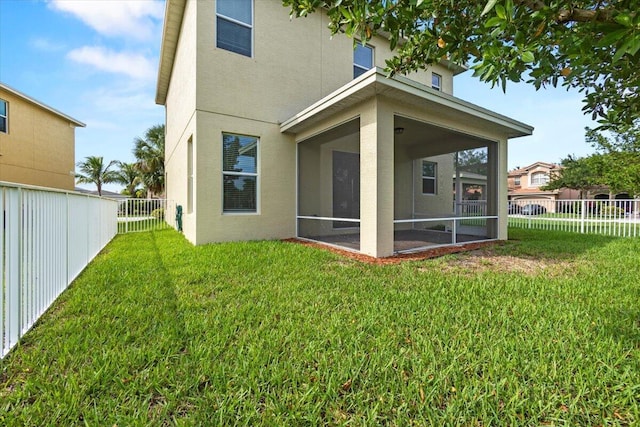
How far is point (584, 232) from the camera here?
10.3 metres

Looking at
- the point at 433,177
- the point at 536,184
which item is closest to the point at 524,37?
the point at 433,177

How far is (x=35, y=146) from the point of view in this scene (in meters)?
15.2

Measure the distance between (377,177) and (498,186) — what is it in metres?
4.65

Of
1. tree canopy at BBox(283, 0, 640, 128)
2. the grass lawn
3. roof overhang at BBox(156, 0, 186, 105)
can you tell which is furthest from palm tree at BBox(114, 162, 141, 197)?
tree canopy at BBox(283, 0, 640, 128)

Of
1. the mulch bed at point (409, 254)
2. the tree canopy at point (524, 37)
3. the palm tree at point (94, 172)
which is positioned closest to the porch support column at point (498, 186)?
the mulch bed at point (409, 254)

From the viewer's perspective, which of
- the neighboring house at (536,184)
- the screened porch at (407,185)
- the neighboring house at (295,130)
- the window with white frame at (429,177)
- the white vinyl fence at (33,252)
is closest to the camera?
the white vinyl fence at (33,252)

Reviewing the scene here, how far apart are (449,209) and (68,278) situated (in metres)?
12.3

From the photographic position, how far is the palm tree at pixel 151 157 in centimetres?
2436

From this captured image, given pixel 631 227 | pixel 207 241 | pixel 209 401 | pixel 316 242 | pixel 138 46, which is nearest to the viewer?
pixel 209 401

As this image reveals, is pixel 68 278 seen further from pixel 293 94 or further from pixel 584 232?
pixel 584 232

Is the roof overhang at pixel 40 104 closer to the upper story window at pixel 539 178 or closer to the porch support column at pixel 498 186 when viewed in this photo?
the porch support column at pixel 498 186

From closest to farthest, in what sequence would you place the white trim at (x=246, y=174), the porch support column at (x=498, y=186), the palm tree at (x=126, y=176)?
the white trim at (x=246, y=174) → the porch support column at (x=498, y=186) → the palm tree at (x=126, y=176)

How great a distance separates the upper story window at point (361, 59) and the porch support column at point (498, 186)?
4.93 m

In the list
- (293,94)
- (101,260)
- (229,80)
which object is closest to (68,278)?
(101,260)
